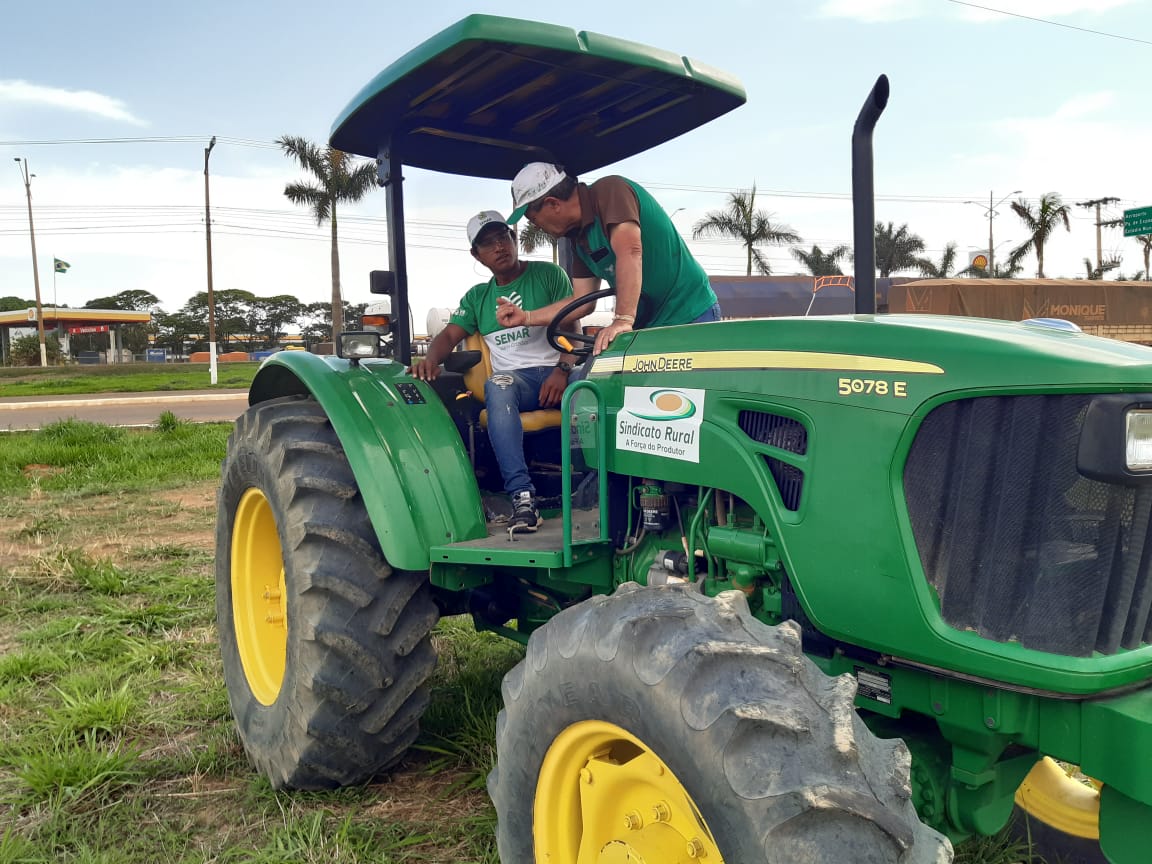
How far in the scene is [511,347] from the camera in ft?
11.6

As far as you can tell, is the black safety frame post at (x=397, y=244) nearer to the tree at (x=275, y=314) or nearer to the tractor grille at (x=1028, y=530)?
the tractor grille at (x=1028, y=530)

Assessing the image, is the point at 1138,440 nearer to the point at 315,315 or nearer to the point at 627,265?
the point at 627,265

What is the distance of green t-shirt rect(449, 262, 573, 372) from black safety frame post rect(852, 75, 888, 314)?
50.2 inches

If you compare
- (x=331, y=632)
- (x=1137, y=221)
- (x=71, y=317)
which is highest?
(x=1137, y=221)

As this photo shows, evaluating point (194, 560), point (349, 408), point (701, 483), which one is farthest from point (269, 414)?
point (194, 560)

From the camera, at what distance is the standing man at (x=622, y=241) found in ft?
10.1

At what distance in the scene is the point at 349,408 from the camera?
3.20 meters

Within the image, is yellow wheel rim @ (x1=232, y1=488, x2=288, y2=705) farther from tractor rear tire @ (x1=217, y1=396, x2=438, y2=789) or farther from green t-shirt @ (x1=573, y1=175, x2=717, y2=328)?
green t-shirt @ (x1=573, y1=175, x2=717, y2=328)

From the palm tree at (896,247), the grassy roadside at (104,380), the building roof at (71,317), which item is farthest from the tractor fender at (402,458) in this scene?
the building roof at (71,317)

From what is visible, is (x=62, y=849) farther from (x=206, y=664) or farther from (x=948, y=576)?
(x=948, y=576)

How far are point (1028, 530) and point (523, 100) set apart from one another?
240 cm

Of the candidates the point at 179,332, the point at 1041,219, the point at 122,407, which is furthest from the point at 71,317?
the point at 1041,219

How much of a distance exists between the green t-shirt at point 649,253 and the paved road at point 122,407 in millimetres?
13710

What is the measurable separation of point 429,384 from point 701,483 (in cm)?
151
